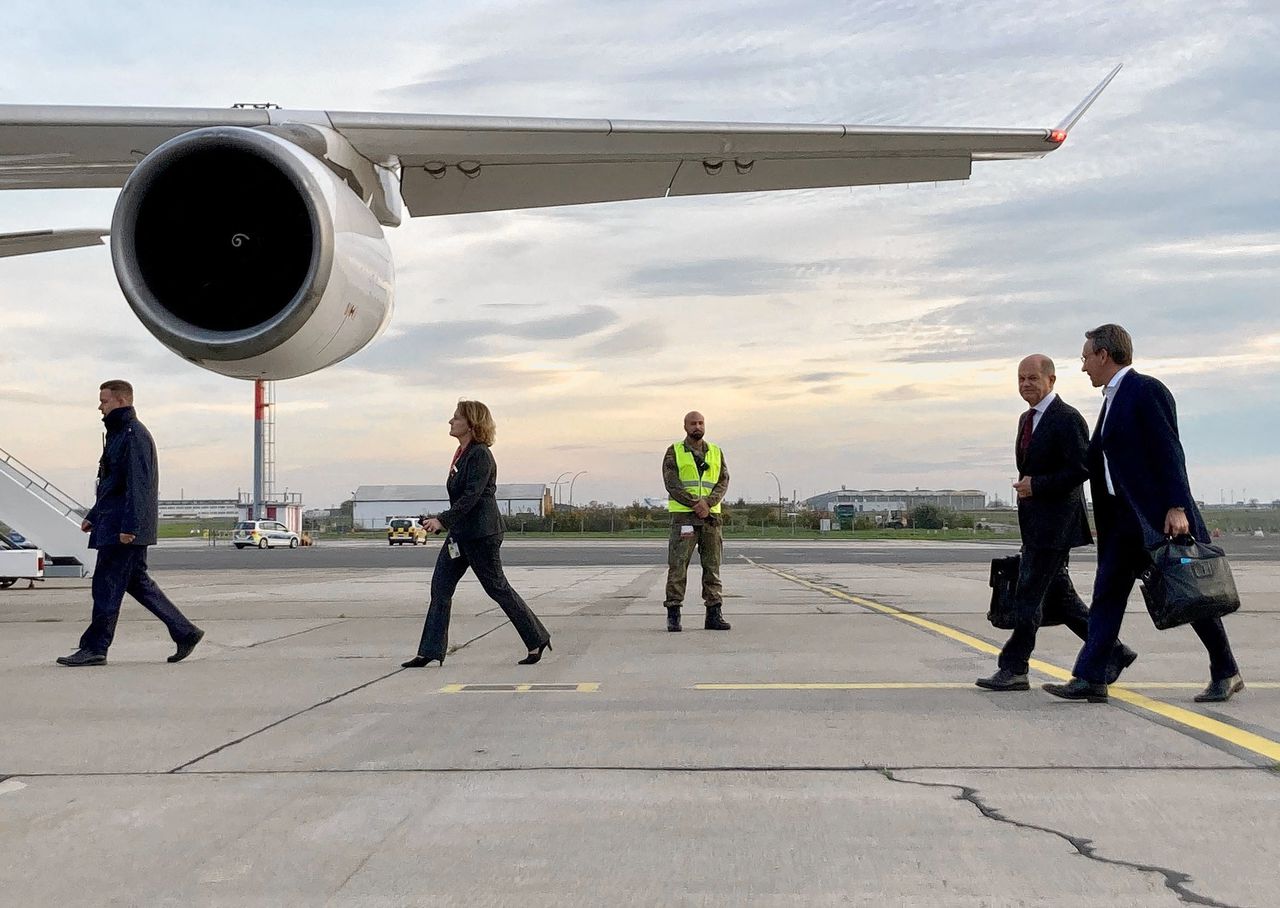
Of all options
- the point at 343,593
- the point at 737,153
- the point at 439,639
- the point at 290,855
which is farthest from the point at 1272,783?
the point at 343,593

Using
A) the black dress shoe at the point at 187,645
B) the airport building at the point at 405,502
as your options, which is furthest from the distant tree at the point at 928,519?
the black dress shoe at the point at 187,645

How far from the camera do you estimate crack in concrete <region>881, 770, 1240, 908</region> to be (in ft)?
9.23

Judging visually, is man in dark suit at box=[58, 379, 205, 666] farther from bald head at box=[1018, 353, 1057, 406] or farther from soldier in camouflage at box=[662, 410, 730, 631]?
bald head at box=[1018, 353, 1057, 406]

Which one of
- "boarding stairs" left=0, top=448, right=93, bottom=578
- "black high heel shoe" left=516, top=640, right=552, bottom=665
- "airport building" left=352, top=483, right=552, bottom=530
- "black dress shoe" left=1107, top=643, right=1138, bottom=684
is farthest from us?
"airport building" left=352, top=483, right=552, bottom=530

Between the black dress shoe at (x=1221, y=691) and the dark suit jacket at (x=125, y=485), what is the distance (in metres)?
5.74

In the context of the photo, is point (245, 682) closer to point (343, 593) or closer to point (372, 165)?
point (372, 165)

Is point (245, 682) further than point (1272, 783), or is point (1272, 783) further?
point (245, 682)

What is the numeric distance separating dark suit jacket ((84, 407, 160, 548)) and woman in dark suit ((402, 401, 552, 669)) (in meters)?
1.74

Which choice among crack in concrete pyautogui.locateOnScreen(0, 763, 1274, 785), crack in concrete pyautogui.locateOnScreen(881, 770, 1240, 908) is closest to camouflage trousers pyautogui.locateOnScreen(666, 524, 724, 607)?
crack in concrete pyautogui.locateOnScreen(0, 763, 1274, 785)

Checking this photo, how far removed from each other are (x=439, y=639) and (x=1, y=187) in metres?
4.11

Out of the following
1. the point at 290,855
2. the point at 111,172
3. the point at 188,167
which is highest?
the point at 111,172

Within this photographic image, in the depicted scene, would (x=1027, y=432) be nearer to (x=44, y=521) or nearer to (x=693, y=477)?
(x=693, y=477)

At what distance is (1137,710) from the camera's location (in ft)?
17.8

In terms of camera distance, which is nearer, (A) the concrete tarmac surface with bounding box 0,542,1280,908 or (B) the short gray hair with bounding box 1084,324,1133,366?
(A) the concrete tarmac surface with bounding box 0,542,1280,908
